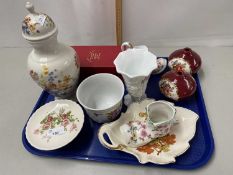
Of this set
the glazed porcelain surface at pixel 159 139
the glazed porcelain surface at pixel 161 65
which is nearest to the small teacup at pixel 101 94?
the glazed porcelain surface at pixel 159 139

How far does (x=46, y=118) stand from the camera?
25.5 inches

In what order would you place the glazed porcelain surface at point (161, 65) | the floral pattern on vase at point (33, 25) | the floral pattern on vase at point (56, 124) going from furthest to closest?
the glazed porcelain surface at point (161, 65), the floral pattern on vase at point (56, 124), the floral pattern on vase at point (33, 25)

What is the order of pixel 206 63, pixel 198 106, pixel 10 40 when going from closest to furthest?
1. pixel 198 106
2. pixel 206 63
3. pixel 10 40

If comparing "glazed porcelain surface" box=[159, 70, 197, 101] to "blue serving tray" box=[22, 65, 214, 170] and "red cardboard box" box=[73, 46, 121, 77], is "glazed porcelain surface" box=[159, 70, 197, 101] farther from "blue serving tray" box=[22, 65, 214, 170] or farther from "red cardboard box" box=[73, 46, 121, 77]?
"red cardboard box" box=[73, 46, 121, 77]

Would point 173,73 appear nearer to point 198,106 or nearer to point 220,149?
point 198,106

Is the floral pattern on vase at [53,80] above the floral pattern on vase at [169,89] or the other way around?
above

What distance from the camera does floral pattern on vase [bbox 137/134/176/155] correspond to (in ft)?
1.84

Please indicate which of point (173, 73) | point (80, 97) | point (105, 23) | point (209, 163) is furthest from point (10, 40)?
point (209, 163)

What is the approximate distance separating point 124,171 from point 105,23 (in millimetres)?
507

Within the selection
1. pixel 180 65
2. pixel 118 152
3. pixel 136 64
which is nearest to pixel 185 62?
pixel 180 65

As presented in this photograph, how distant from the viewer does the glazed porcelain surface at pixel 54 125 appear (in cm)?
58

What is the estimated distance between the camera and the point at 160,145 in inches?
22.4

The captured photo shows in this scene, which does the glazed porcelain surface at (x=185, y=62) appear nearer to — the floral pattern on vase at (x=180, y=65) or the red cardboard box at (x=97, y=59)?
the floral pattern on vase at (x=180, y=65)

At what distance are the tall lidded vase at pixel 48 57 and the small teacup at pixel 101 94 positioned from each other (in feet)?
0.13
